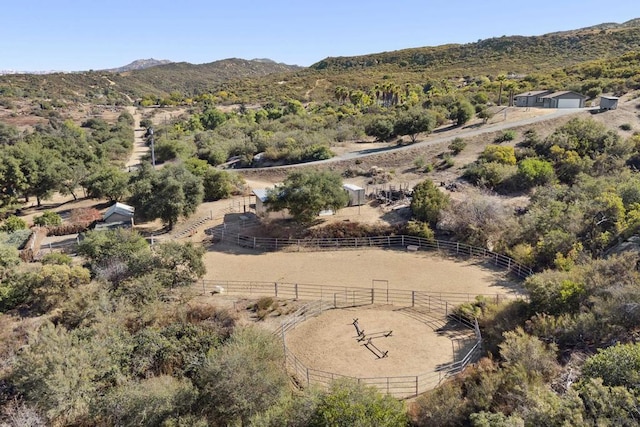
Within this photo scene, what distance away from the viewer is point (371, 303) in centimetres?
2138

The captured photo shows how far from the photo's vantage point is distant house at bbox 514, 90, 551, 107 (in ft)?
182

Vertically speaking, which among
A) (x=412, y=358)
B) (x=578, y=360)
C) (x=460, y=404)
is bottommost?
(x=412, y=358)

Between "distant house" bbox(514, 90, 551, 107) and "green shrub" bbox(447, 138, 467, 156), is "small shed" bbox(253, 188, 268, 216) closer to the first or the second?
"green shrub" bbox(447, 138, 467, 156)

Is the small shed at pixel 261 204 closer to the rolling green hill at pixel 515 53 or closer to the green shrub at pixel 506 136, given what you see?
the green shrub at pixel 506 136

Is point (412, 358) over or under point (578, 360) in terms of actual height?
under

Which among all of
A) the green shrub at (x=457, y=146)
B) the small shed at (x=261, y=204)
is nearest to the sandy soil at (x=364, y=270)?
the small shed at (x=261, y=204)

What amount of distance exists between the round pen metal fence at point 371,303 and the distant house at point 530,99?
42.6 metres

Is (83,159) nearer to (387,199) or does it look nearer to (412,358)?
(387,199)

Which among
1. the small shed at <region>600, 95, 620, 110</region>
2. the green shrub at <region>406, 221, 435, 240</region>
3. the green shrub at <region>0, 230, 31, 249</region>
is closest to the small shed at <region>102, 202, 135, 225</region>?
the green shrub at <region>0, 230, 31, 249</region>

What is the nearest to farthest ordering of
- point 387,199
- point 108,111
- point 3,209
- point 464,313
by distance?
point 464,313 < point 387,199 < point 3,209 < point 108,111

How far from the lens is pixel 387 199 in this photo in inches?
1318

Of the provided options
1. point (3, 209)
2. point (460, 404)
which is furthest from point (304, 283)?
point (3, 209)

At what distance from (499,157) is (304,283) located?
75.0ft

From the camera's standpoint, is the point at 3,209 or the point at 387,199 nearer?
the point at 387,199
